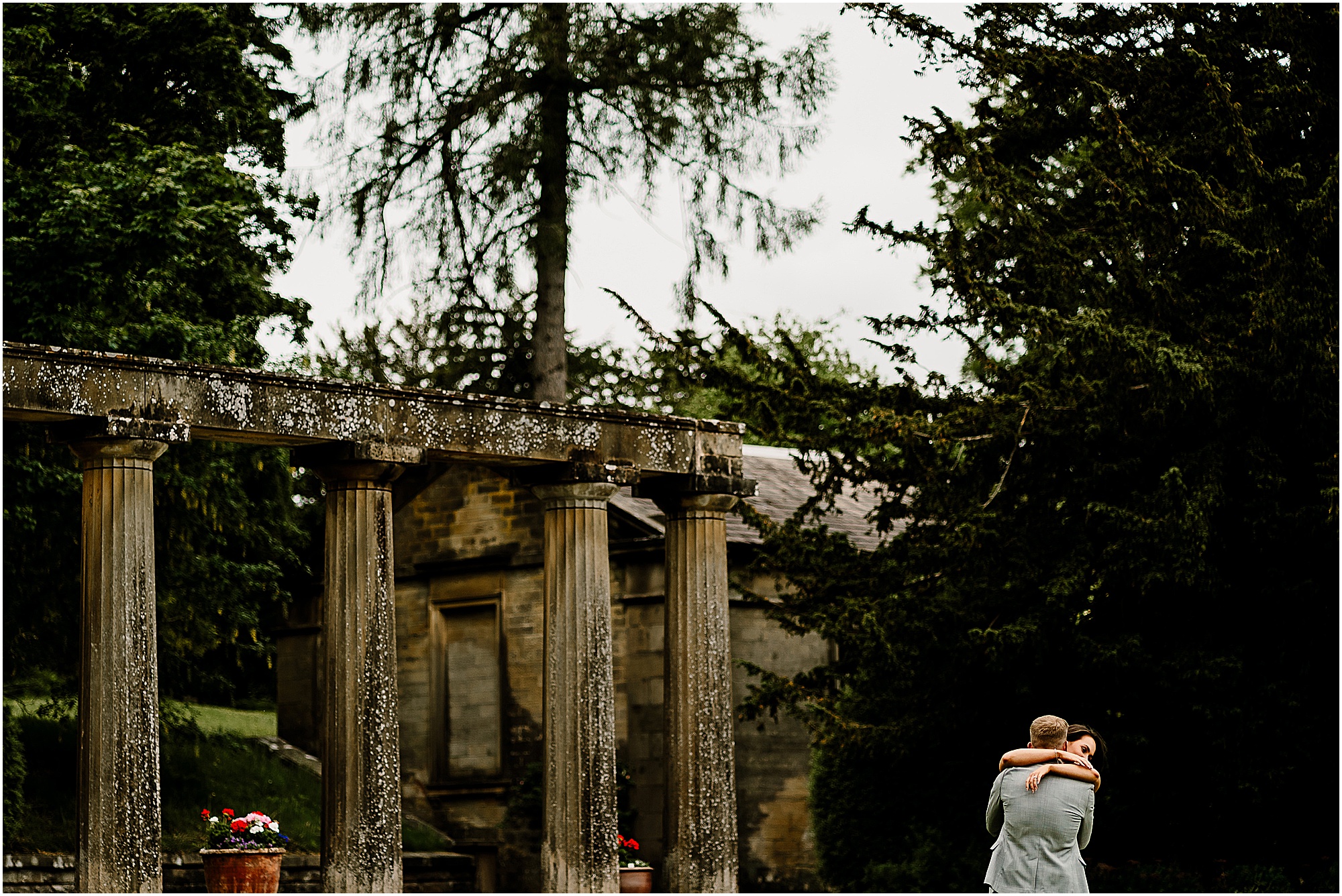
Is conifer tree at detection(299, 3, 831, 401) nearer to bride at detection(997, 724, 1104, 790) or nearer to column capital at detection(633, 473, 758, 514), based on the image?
column capital at detection(633, 473, 758, 514)

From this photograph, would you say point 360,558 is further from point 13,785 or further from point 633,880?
point 13,785

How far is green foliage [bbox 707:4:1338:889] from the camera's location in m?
15.9

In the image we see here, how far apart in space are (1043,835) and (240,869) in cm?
899

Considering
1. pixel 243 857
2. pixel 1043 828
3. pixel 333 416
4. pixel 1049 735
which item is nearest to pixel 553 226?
pixel 333 416

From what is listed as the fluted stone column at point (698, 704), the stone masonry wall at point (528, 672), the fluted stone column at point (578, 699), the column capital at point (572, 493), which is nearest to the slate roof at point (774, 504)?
the stone masonry wall at point (528, 672)

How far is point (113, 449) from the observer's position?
44.7ft

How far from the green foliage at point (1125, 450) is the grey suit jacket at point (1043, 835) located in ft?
25.2

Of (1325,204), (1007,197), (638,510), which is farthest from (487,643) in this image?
(1325,204)

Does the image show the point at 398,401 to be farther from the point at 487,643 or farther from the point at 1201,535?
the point at 487,643

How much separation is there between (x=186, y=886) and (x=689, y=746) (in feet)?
24.0

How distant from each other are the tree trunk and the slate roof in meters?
2.54

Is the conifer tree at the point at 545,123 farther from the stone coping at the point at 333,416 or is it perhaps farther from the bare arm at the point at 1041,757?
the bare arm at the point at 1041,757

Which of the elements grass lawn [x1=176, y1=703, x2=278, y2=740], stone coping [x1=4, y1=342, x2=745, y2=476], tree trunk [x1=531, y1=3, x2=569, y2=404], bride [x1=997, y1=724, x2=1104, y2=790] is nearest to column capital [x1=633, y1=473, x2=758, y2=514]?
stone coping [x1=4, y1=342, x2=745, y2=476]

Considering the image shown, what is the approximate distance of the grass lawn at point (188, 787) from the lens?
20828 mm
